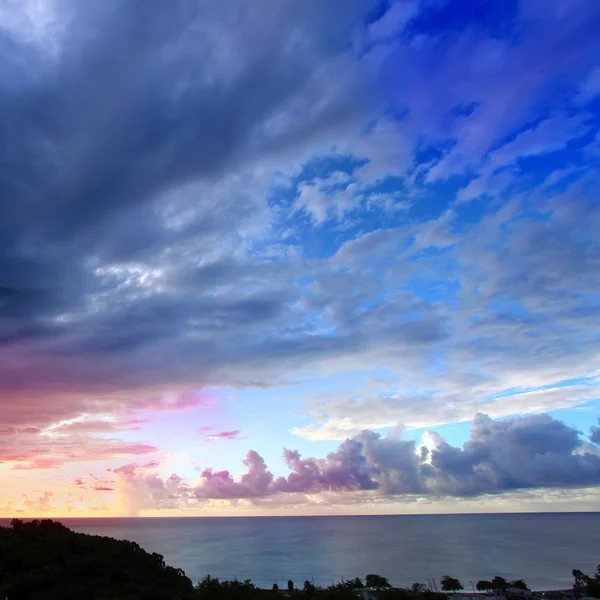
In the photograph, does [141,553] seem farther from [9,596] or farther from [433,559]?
[433,559]

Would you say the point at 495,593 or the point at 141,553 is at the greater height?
the point at 141,553

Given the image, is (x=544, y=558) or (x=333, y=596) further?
(x=544, y=558)

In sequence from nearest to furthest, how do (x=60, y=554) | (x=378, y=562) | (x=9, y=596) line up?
1. (x=9, y=596)
2. (x=60, y=554)
3. (x=378, y=562)

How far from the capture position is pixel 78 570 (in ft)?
157

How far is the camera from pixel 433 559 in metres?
197

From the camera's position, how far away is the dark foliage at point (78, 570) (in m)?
43.2

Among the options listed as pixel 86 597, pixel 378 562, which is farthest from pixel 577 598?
pixel 378 562

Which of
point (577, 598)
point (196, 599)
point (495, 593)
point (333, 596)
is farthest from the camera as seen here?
point (495, 593)

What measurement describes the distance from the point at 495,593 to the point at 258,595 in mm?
61002

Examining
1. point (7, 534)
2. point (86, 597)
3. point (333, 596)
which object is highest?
point (7, 534)

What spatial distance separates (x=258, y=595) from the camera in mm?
52094

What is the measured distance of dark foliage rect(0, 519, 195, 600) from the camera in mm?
43250

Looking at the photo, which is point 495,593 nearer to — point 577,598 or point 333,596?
point 577,598

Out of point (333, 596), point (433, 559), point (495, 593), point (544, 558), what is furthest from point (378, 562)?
point (333, 596)
